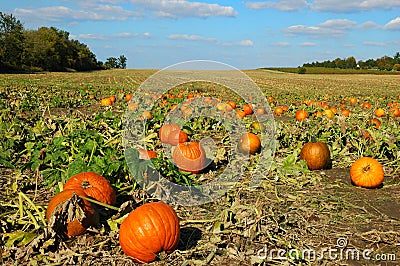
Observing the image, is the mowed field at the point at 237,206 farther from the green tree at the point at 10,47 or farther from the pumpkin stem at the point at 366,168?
the green tree at the point at 10,47

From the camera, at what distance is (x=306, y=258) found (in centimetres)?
371

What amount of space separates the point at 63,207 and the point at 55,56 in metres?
74.4

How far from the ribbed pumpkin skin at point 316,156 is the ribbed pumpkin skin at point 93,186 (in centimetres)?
330

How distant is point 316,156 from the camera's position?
21.2ft

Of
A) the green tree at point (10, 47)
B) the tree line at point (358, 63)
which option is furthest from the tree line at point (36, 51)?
the tree line at point (358, 63)

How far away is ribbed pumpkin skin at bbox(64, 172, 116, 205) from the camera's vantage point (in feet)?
13.8

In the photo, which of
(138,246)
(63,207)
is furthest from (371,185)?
(63,207)

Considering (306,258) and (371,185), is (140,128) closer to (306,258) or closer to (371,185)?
(371,185)

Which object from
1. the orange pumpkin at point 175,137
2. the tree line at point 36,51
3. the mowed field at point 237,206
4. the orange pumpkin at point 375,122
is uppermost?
the tree line at point 36,51

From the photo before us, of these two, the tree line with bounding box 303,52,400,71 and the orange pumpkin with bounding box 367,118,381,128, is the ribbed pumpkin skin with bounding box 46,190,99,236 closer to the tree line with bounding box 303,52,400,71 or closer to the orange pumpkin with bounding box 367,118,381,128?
the orange pumpkin with bounding box 367,118,381,128

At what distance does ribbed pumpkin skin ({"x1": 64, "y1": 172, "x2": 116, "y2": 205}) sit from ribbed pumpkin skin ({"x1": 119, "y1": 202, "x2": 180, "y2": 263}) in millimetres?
663

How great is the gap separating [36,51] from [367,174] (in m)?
71.2

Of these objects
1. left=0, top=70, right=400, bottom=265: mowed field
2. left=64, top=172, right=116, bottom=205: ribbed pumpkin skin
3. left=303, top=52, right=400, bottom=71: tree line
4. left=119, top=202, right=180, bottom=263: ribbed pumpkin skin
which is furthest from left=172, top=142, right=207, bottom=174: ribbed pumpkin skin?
left=303, top=52, right=400, bottom=71: tree line

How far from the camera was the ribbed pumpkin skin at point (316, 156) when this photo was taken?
6.46m
